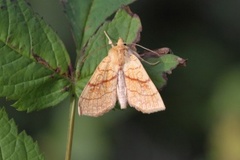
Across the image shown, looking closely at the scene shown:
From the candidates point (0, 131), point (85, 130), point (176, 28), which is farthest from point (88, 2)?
point (176, 28)

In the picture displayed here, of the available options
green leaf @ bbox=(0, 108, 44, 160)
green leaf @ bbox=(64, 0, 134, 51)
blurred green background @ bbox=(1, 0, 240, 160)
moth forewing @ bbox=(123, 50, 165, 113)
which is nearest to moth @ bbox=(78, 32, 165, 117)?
moth forewing @ bbox=(123, 50, 165, 113)

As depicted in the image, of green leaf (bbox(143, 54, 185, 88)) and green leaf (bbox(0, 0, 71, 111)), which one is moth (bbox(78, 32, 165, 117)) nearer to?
green leaf (bbox(143, 54, 185, 88))

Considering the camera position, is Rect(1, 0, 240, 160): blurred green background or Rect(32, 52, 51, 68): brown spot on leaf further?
Rect(1, 0, 240, 160): blurred green background

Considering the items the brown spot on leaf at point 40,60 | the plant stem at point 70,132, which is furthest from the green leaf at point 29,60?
the plant stem at point 70,132

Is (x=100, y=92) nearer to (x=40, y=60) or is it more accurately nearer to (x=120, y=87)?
(x=120, y=87)

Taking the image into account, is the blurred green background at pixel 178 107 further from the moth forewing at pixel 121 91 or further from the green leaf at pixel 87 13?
the green leaf at pixel 87 13

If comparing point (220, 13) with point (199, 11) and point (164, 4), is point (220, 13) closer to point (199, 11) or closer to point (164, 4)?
point (199, 11)

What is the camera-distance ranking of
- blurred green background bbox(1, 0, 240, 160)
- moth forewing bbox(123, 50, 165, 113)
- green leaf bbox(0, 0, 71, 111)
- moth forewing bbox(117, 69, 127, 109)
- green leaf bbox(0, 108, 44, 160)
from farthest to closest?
blurred green background bbox(1, 0, 240, 160) < moth forewing bbox(123, 50, 165, 113) < moth forewing bbox(117, 69, 127, 109) < green leaf bbox(0, 0, 71, 111) < green leaf bbox(0, 108, 44, 160)
